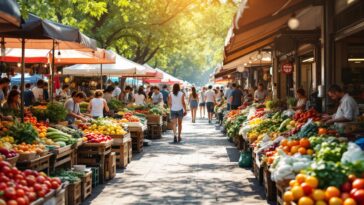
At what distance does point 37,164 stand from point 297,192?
4.27m

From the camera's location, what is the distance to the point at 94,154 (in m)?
11.1

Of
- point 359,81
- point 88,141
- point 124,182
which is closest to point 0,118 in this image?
point 88,141

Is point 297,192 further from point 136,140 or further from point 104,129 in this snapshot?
point 136,140

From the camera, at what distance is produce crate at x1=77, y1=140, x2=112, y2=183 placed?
1095cm

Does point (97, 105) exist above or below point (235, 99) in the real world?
below

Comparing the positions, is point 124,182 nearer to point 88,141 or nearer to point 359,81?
point 88,141

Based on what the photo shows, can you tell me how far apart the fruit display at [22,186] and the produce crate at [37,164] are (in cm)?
94

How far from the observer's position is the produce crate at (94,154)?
10.9 meters

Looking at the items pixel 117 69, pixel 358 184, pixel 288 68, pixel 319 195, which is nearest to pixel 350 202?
pixel 358 184

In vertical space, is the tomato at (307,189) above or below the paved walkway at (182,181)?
above

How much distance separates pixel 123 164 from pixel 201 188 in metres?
3.32

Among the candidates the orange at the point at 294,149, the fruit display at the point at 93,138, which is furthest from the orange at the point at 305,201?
the fruit display at the point at 93,138

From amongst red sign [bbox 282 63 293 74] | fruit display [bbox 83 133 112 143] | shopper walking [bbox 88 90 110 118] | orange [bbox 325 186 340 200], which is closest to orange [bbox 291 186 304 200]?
orange [bbox 325 186 340 200]

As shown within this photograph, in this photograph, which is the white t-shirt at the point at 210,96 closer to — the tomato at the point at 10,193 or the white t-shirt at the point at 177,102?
the white t-shirt at the point at 177,102
